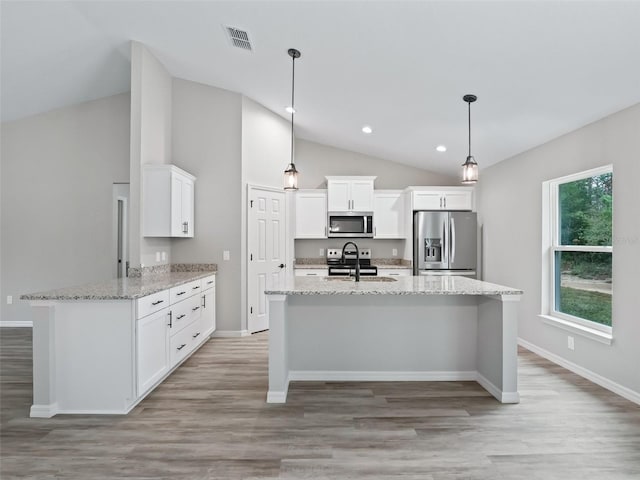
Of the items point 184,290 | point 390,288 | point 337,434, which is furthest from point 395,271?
point 337,434

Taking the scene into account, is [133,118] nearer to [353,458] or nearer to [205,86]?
[205,86]

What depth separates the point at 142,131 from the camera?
425 cm

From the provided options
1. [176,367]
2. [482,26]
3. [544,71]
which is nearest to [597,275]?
[544,71]

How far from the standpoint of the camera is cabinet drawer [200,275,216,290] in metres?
4.61

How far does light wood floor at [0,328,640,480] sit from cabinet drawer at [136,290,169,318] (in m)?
0.71

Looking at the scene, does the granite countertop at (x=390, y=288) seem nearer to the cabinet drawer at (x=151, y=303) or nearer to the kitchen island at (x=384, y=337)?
the kitchen island at (x=384, y=337)

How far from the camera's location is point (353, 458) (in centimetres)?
224

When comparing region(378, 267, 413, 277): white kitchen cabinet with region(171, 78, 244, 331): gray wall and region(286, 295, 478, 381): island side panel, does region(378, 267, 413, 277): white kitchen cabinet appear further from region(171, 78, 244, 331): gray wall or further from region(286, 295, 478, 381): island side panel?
region(286, 295, 478, 381): island side panel

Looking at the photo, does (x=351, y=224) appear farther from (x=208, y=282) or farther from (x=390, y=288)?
(x=390, y=288)

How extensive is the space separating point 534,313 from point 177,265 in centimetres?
443

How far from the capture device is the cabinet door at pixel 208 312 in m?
4.59

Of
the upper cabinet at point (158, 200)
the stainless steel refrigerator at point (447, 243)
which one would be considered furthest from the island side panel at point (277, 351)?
the stainless steel refrigerator at point (447, 243)

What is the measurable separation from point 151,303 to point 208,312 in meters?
1.71

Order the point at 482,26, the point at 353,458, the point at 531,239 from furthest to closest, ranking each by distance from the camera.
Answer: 1. the point at 531,239
2. the point at 482,26
3. the point at 353,458
